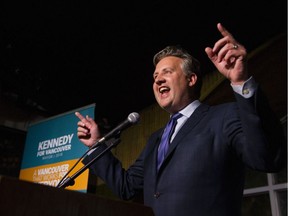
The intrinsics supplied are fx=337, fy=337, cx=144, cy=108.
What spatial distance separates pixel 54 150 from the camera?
332cm

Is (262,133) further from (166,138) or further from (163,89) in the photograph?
(163,89)

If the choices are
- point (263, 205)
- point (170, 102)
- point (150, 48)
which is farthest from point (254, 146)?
point (263, 205)

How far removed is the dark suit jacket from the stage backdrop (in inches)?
73.4

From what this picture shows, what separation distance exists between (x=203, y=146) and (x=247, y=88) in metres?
0.28

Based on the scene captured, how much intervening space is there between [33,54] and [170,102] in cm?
283

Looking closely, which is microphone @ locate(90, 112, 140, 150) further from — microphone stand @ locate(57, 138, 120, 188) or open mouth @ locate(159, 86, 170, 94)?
open mouth @ locate(159, 86, 170, 94)

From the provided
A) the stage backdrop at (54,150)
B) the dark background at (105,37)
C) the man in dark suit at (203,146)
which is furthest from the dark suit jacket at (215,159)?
the dark background at (105,37)

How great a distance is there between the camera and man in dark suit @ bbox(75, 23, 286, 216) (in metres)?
0.93

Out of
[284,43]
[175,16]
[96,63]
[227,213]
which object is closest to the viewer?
[227,213]

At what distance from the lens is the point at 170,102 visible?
1.42m

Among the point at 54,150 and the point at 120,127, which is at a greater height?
the point at 54,150

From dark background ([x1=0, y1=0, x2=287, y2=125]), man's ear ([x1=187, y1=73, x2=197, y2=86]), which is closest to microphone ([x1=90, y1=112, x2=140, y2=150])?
man's ear ([x1=187, y1=73, x2=197, y2=86])

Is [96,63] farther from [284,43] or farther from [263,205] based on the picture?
[263,205]

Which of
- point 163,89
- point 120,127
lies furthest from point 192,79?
point 120,127
